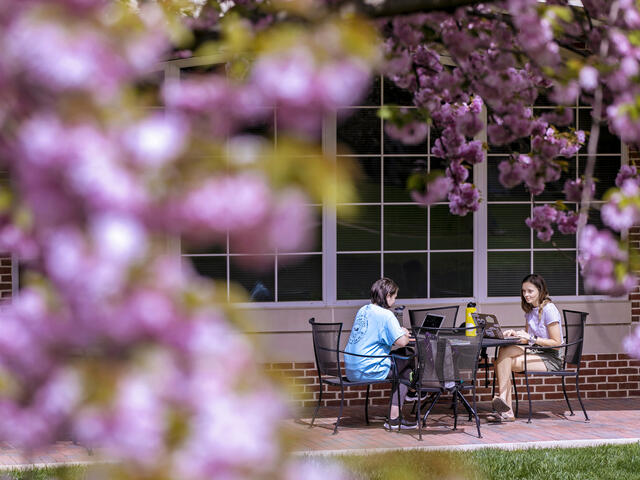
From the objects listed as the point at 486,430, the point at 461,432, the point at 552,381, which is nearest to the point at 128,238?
the point at 461,432

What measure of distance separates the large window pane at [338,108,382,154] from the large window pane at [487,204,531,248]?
1.23 m

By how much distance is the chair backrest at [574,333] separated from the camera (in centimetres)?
827

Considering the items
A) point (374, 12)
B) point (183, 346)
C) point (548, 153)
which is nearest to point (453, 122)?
point (548, 153)

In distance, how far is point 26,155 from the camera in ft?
4.15

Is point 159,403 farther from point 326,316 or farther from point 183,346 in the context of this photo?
point 326,316

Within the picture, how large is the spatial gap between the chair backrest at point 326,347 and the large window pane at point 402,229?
1.13 meters

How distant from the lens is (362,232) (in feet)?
29.0

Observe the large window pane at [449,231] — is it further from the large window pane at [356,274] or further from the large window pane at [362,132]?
the large window pane at [362,132]

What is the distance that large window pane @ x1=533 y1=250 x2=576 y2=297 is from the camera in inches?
359

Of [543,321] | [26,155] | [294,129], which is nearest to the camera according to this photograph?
[26,155]

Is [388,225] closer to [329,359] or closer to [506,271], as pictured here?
[506,271]

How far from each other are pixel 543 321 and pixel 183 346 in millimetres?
7230

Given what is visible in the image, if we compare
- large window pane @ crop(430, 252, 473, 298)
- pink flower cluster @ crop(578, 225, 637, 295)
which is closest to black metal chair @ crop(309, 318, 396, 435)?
large window pane @ crop(430, 252, 473, 298)

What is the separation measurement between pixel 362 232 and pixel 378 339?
4.96 feet
